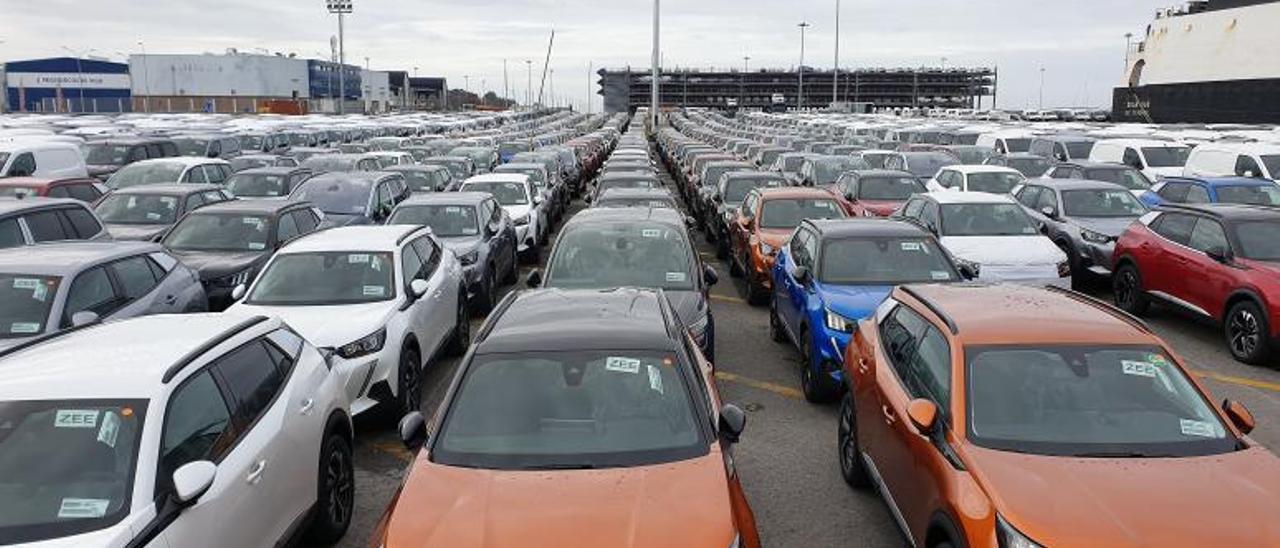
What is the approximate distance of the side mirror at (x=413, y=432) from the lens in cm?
475

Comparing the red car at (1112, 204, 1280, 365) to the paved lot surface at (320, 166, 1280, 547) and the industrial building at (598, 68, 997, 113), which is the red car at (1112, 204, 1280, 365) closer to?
the paved lot surface at (320, 166, 1280, 547)

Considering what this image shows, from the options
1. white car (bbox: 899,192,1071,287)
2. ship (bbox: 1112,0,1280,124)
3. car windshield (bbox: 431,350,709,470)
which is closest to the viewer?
car windshield (bbox: 431,350,709,470)

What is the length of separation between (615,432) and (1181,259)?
366 inches

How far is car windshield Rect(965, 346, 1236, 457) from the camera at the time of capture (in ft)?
15.1

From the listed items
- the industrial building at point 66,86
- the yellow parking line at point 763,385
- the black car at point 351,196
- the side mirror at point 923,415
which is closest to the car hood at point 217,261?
the black car at point 351,196

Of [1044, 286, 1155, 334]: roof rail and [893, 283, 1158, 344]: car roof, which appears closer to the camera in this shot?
Answer: [893, 283, 1158, 344]: car roof

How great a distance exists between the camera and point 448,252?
11.0 meters

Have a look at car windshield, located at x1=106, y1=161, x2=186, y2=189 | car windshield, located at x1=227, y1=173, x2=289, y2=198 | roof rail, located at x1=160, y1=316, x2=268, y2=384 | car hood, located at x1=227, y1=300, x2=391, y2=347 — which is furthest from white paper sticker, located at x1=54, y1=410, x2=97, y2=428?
car windshield, located at x1=106, y1=161, x2=186, y2=189

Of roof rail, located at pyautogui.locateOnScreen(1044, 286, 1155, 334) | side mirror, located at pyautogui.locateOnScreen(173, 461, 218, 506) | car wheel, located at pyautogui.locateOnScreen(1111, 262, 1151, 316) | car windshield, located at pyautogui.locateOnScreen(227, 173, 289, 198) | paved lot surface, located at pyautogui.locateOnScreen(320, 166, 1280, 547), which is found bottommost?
paved lot surface, located at pyautogui.locateOnScreen(320, 166, 1280, 547)

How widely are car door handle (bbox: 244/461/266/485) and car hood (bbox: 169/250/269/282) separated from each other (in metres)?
6.61

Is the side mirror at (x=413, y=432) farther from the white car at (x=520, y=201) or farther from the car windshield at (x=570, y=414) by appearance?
the white car at (x=520, y=201)

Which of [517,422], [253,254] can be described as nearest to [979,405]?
[517,422]

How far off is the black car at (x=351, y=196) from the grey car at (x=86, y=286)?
5904 mm

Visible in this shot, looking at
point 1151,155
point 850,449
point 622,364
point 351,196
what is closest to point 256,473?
point 622,364
